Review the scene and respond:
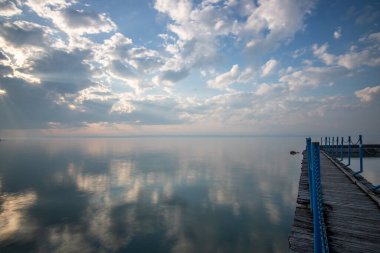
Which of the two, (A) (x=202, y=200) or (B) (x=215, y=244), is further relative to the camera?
(A) (x=202, y=200)

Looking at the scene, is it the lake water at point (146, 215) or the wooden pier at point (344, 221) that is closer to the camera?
the wooden pier at point (344, 221)

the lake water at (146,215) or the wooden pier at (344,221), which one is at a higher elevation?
the wooden pier at (344,221)

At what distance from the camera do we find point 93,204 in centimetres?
2380

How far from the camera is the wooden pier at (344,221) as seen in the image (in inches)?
290

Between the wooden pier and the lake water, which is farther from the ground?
the wooden pier

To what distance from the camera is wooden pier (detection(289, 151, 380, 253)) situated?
7368mm

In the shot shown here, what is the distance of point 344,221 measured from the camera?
9141 millimetres

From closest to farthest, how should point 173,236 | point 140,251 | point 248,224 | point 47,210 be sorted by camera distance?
point 140,251, point 173,236, point 248,224, point 47,210

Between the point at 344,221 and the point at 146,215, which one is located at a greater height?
the point at 344,221

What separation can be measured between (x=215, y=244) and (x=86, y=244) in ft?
28.9

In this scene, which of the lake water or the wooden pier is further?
the lake water

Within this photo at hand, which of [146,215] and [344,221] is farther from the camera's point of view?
[146,215]

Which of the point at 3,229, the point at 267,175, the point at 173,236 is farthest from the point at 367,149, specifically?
the point at 3,229

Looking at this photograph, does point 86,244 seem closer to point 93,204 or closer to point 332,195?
point 93,204
